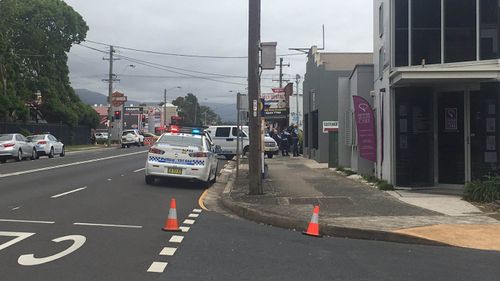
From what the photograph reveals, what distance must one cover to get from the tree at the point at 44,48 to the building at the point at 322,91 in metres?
23.0

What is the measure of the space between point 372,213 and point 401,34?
554cm

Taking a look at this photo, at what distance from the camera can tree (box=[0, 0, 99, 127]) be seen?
147 ft

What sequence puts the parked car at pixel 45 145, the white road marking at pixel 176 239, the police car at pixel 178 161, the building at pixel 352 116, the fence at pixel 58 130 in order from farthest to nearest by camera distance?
1. the fence at pixel 58 130
2. the parked car at pixel 45 145
3. the building at pixel 352 116
4. the police car at pixel 178 161
5. the white road marking at pixel 176 239

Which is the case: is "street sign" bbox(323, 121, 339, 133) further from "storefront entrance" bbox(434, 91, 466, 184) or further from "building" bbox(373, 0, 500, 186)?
"storefront entrance" bbox(434, 91, 466, 184)

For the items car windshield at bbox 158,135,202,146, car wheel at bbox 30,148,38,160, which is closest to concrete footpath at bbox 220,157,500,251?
car windshield at bbox 158,135,202,146

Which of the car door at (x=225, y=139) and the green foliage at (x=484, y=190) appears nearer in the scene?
the green foliage at (x=484, y=190)

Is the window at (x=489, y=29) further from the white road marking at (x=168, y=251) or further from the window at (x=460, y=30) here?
the white road marking at (x=168, y=251)

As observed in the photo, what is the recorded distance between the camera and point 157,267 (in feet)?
21.6

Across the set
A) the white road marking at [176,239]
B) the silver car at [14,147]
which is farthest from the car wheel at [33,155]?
the white road marking at [176,239]

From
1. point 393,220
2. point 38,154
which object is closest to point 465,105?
point 393,220

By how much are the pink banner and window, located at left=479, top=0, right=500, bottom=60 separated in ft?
13.6

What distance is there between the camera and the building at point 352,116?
60.2ft

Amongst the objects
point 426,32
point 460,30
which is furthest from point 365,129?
point 460,30

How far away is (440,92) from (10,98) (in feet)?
110
